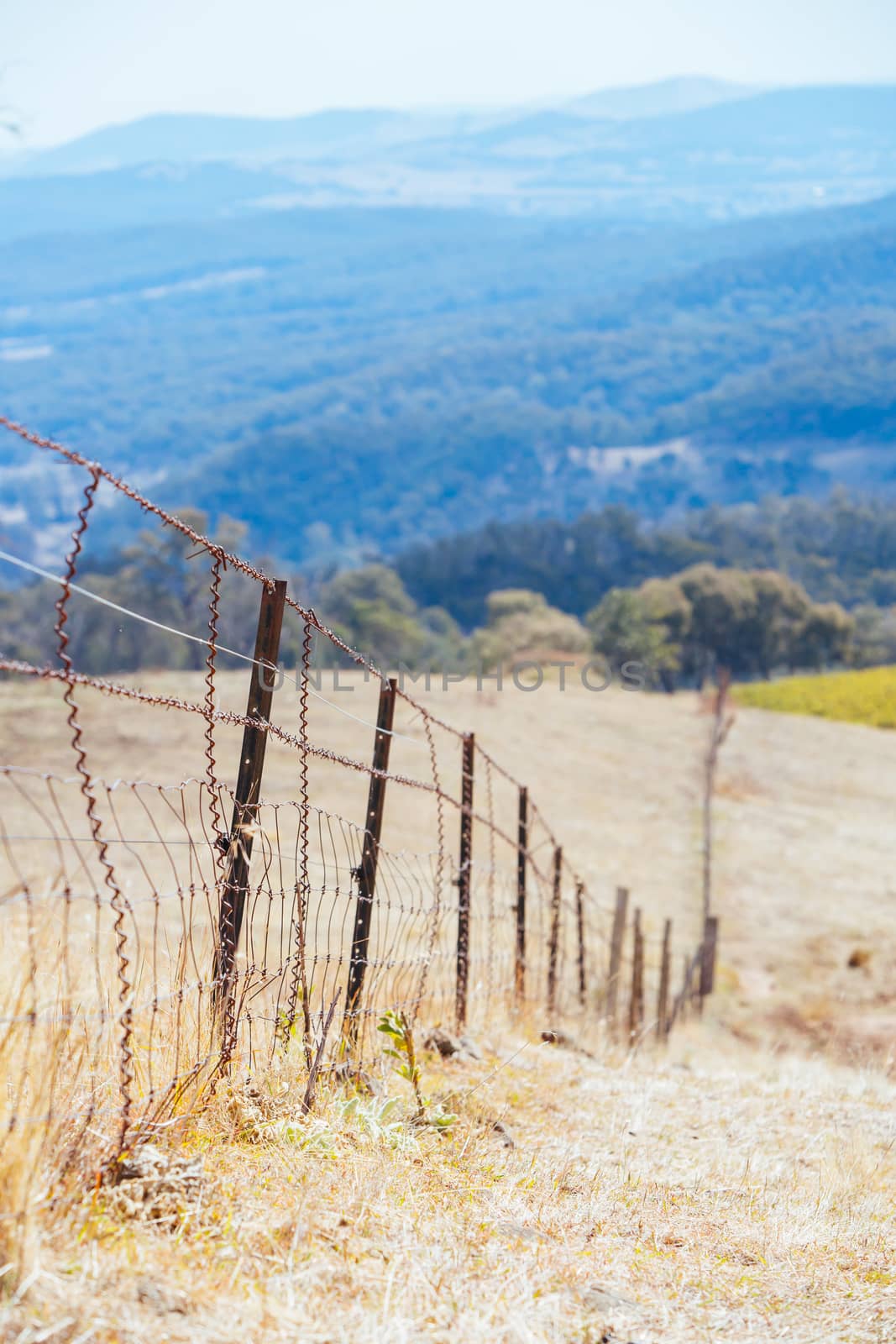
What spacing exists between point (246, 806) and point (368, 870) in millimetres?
1115

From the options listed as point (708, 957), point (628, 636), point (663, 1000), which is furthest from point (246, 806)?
point (628, 636)

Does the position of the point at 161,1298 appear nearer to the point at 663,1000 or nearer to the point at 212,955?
the point at 212,955

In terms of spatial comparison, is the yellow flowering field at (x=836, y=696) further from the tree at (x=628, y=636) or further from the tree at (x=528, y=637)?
the tree at (x=528, y=637)

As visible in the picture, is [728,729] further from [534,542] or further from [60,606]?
[534,542]

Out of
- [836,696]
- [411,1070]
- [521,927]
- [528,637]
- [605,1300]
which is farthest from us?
[528,637]

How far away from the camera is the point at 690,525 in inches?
4759

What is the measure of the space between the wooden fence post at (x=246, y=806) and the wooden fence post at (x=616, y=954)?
5.31 metres

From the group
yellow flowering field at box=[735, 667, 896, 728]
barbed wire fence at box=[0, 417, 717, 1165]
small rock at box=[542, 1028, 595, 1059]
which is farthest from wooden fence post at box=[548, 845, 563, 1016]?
yellow flowering field at box=[735, 667, 896, 728]

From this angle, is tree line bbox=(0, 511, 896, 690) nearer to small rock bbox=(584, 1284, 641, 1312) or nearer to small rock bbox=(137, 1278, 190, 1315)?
small rock bbox=(584, 1284, 641, 1312)

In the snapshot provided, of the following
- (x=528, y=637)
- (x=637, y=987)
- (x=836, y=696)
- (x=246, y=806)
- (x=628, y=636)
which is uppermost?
(x=628, y=636)

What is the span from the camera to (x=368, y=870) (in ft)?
14.0

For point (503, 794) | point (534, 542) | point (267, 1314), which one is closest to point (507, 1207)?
point (267, 1314)

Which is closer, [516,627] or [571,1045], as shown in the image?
[571,1045]

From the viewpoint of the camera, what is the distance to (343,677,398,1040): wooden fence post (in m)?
4.05
